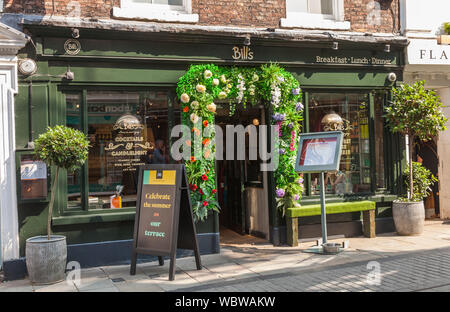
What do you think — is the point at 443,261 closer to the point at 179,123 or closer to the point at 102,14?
the point at 179,123

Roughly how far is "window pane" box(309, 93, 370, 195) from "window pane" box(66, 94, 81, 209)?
4483 mm

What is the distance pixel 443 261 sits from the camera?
22.9 feet

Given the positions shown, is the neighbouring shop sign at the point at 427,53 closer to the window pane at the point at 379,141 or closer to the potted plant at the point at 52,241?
the window pane at the point at 379,141

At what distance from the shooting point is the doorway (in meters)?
9.20

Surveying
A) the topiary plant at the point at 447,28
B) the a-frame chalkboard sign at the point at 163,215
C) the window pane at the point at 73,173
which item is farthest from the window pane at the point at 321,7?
the window pane at the point at 73,173

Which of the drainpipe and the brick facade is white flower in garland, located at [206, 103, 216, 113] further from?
the drainpipe

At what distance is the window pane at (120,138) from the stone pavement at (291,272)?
4.23 feet

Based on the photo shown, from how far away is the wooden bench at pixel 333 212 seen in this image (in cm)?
844

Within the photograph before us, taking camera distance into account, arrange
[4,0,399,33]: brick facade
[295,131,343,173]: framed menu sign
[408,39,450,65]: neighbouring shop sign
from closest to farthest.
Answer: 1. [4,0,399,33]: brick facade
2. [295,131,343,173]: framed menu sign
3. [408,39,450,65]: neighbouring shop sign

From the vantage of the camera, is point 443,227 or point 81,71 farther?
point 443,227

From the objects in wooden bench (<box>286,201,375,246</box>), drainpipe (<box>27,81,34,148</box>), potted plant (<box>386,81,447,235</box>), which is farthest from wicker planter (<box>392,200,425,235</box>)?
drainpipe (<box>27,81,34,148</box>)

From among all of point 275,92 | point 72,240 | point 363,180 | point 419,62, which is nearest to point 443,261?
point 363,180

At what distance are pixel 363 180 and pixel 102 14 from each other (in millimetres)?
6051

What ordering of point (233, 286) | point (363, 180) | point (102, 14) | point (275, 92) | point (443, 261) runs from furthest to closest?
point (363, 180) → point (275, 92) → point (102, 14) → point (443, 261) → point (233, 286)
